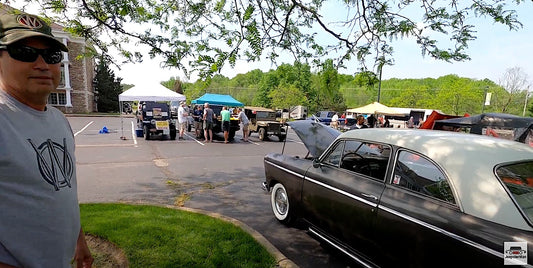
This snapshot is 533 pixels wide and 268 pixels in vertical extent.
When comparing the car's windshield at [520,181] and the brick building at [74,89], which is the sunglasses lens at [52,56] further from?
the brick building at [74,89]

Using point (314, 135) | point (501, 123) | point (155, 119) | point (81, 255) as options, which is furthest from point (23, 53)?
point (155, 119)

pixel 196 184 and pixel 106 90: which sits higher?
pixel 106 90

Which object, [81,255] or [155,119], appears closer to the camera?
[81,255]

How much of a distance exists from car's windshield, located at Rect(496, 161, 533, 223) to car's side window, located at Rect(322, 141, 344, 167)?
1.65 m

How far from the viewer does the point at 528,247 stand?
1.74 meters

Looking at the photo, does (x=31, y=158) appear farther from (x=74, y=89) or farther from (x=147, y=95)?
(x=74, y=89)

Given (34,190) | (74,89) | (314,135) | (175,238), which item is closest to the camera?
(34,190)

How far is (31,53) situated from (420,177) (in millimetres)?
3061

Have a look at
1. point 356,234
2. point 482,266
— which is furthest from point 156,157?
point 482,266

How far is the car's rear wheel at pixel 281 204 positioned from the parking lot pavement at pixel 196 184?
13cm

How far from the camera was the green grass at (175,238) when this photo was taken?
117 inches

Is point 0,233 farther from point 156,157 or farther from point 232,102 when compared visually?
point 232,102

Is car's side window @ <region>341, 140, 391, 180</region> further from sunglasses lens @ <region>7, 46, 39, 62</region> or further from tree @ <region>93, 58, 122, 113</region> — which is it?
tree @ <region>93, 58, 122, 113</region>

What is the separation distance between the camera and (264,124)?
48.9 feet
